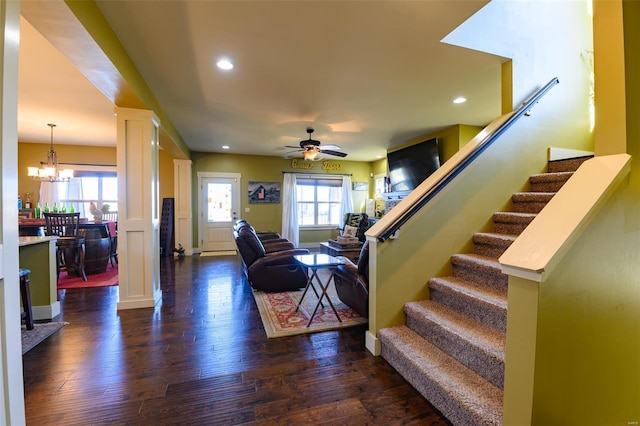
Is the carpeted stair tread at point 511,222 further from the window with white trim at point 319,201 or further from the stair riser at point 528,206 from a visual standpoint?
the window with white trim at point 319,201

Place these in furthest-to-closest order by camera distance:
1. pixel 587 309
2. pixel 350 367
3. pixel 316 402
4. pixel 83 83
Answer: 1. pixel 83 83
2. pixel 350 367
3. pixel 316 402
4. pixel 587 309

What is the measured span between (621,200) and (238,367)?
99.1 inches

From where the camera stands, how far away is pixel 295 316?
2.95 m

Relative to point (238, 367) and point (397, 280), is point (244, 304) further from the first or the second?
point (397, 280)

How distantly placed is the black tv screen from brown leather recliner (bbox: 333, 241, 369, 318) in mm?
3276

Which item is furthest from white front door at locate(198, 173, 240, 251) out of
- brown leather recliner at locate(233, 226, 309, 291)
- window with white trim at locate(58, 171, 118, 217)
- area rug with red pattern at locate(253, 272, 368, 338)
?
area rug with red pattern at locate(253, 272, 368, 338)

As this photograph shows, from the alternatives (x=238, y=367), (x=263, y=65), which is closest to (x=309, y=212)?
(x=263, y=65)

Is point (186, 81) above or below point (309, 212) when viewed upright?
above

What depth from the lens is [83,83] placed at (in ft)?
10.8

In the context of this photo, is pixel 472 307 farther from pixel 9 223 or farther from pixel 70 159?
pixel 70 159

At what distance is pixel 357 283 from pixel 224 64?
2.58 metres

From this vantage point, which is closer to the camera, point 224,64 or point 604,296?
point 604,296

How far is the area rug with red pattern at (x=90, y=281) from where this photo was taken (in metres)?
4.05

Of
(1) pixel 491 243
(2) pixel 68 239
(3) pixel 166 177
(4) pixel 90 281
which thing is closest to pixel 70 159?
(3) pixel 166 177
